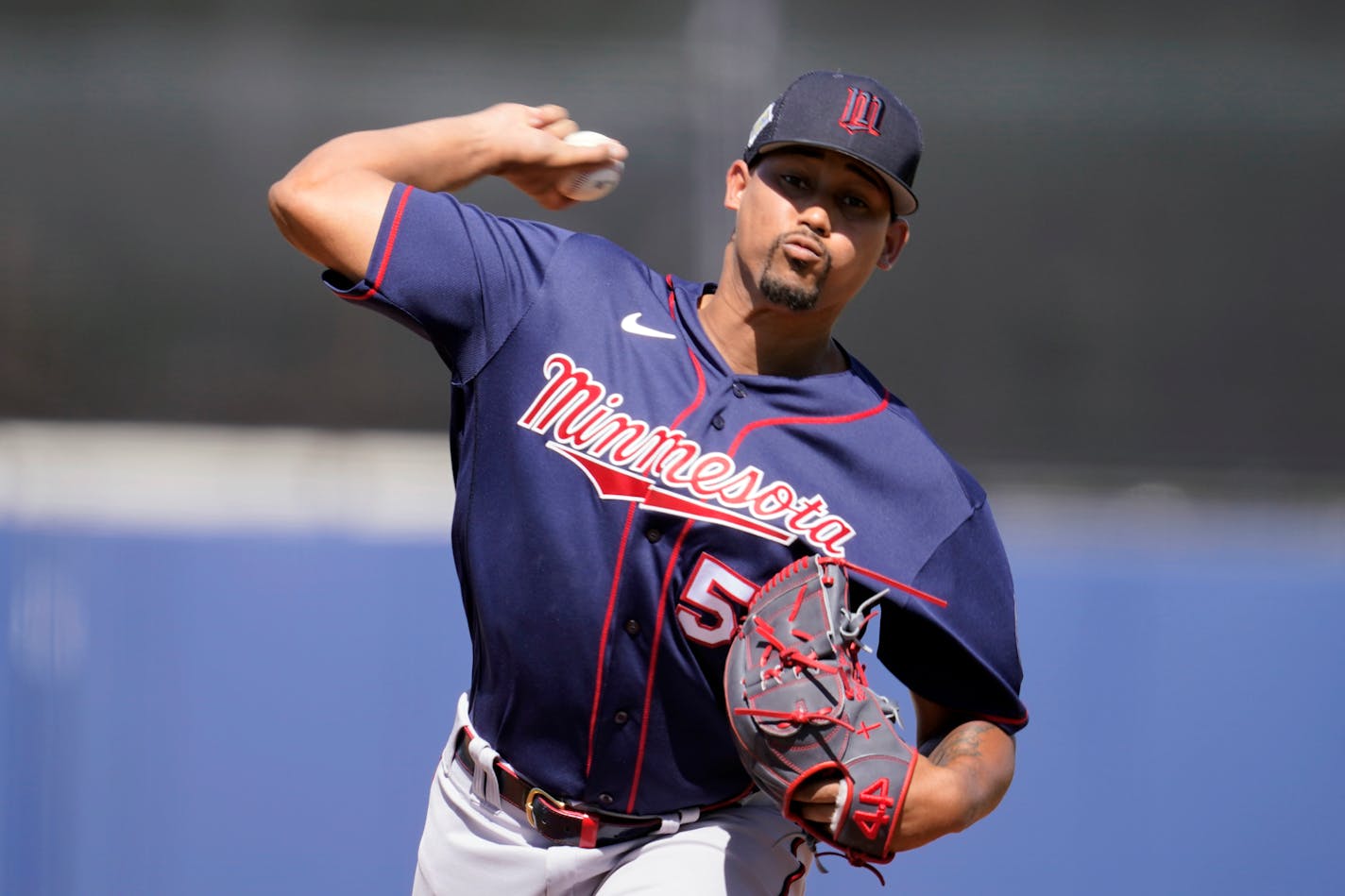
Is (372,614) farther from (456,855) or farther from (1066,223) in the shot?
(1066,223)

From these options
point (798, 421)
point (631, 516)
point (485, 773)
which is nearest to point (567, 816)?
point (485, 773)

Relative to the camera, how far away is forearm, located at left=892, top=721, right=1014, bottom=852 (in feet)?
5.73

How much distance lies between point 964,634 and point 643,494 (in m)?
0.51

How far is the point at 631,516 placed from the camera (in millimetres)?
1894

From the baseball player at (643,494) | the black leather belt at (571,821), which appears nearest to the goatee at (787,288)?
the baseball player at (643,494)

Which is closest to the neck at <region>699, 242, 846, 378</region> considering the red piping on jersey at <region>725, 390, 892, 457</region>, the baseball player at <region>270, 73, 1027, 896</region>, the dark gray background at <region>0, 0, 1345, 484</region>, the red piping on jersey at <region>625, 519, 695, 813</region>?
the baseball player at <region>270, 73, 1027, 896</region>

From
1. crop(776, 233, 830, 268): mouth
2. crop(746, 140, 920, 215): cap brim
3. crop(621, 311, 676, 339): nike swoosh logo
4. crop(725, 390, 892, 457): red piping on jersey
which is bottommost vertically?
crop(725, 390, 892, 457): red piping on jersey

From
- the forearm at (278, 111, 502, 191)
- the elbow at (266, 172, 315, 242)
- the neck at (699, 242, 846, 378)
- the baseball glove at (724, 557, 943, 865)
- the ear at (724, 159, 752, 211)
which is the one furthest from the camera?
the ear at (724, 159, 752, 211)

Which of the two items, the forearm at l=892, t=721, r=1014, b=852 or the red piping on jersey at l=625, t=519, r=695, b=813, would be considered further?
the red piping on jersey at l=625, t=519, r=695, b=813

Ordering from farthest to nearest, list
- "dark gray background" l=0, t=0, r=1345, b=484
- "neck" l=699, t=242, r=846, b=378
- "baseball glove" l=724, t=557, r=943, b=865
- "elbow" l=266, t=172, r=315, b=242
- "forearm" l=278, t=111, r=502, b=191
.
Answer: "dark gray background" l=0, t=0, r=1345, b=484, "neck" l=699, t=242, r=846, b=378, "forearm" l=278, t=111, r=502, b=191, "elbow" l=266, t=172, r=315, b=242, "baseball glove" l=724, t=557, r=943, b=865

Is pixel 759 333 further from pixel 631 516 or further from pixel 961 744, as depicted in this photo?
pixel 961 744

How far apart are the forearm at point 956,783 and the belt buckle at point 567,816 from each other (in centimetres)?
45

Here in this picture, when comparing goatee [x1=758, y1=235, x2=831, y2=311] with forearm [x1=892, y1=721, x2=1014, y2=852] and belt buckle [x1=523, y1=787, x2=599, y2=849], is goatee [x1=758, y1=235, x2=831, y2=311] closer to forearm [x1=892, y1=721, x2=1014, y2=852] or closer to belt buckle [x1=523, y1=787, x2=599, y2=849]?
forearm [x1=892, y1=721, x2=1014, y2=852]

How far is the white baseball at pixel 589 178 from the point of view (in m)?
1.98
